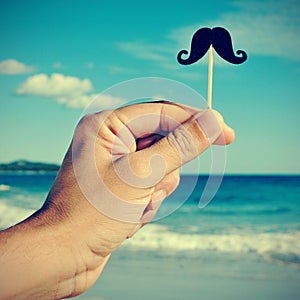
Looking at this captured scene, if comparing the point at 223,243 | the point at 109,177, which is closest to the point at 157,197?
the point at 109,177

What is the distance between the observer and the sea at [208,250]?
5.64 m

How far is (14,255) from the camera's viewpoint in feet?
4.85

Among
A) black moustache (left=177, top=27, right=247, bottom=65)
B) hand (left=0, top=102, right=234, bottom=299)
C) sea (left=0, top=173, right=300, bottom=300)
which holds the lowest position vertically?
hand (left=0, top=102, right=234, bottom=299)

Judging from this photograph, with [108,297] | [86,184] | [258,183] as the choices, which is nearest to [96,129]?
[86,184]

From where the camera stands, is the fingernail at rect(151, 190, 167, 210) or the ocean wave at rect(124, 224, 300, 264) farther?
the ocean wave at rect(124, 224, 300, 264)

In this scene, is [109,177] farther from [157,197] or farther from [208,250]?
[208,250]

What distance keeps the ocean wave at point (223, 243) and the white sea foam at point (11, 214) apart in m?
3.26

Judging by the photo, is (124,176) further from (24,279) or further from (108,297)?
(108,297)

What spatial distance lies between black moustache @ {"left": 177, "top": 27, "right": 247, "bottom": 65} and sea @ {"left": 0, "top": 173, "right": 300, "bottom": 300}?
307 millimetres

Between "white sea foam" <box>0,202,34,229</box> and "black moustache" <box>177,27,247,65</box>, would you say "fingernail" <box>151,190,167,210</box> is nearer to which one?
"black moustache" <box>177,27,247,65</box>

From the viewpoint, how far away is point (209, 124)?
145 centimetres

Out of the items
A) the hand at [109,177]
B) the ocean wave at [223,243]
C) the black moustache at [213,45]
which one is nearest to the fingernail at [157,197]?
the hand at [109,177]

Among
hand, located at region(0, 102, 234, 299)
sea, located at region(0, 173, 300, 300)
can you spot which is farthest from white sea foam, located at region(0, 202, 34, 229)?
hand, located at region(0, 102, 234, 299)

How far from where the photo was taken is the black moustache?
60.2 inches
